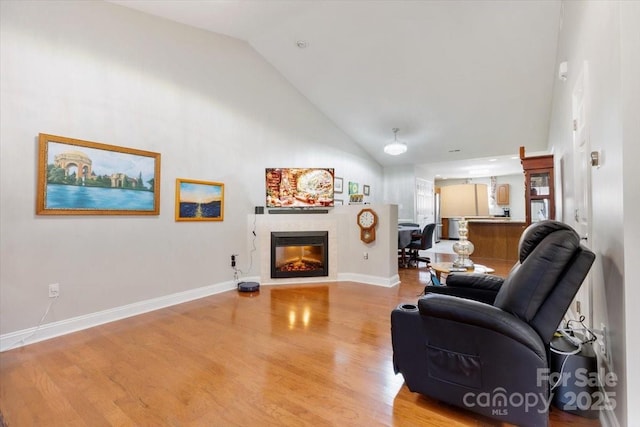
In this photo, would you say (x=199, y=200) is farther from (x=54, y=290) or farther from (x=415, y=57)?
(x=415, y=57)

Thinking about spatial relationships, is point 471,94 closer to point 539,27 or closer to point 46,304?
point 539,27

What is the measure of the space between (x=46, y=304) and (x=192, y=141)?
237 cm

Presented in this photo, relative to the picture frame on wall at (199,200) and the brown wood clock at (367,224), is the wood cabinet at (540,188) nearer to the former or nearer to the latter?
the brown wood clock at (367,224)

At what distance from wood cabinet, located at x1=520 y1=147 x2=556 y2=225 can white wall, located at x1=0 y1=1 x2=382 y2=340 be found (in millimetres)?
3911

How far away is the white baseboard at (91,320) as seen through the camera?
2459mm

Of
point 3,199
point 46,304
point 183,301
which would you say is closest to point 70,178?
point 3,199

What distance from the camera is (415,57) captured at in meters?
4.35

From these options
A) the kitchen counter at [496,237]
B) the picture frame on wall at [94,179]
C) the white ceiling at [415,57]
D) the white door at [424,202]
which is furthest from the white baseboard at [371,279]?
the white door at [424,202]

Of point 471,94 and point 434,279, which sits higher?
point 471,94

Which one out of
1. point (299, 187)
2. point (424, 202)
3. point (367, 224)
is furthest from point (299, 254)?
point (424, 202)

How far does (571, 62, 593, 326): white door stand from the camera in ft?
6.63

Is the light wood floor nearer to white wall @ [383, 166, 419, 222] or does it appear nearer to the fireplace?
the fireplace

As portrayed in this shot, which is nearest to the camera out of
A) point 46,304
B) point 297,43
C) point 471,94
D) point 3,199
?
point 3,199

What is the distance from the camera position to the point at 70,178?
2.79 metres
